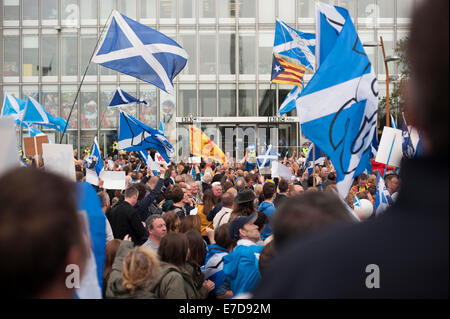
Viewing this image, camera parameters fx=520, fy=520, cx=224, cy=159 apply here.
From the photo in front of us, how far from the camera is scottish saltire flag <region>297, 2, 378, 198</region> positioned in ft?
19.6

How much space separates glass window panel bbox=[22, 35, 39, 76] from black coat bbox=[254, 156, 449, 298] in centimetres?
4274

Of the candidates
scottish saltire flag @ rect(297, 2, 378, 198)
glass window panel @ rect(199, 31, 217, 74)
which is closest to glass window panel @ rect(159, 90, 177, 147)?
glass window panel @ rect(199, 31, 217, 74)

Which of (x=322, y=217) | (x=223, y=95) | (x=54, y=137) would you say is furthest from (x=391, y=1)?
(x=322, y=217)

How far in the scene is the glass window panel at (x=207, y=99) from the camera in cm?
3984

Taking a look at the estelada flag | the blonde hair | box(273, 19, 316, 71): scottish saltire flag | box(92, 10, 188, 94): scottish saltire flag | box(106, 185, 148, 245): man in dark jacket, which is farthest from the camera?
box(273, 19, 316, 71): scottish saltire flag

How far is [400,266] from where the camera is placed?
1.10 metres

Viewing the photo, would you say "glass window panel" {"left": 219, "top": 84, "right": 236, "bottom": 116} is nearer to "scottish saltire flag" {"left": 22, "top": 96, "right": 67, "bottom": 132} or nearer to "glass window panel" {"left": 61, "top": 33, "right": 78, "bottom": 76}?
"glass window panel" {"left": 61, "top": 33, "right": 78, "bottom": 76}

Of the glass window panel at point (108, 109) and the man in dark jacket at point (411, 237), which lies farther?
the glass window panel at point (108, 109)

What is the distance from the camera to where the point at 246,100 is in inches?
Result: 1574

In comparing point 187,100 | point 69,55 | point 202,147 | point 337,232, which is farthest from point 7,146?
point 69,55

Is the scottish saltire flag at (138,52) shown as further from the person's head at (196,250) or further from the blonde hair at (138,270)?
the blonde hair at (138,270)

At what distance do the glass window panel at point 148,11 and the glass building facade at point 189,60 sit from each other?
0.08m

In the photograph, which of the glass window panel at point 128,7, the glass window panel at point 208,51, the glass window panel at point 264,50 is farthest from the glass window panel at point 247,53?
the glass window panel at point 128,7

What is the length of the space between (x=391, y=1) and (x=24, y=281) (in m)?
42.0
